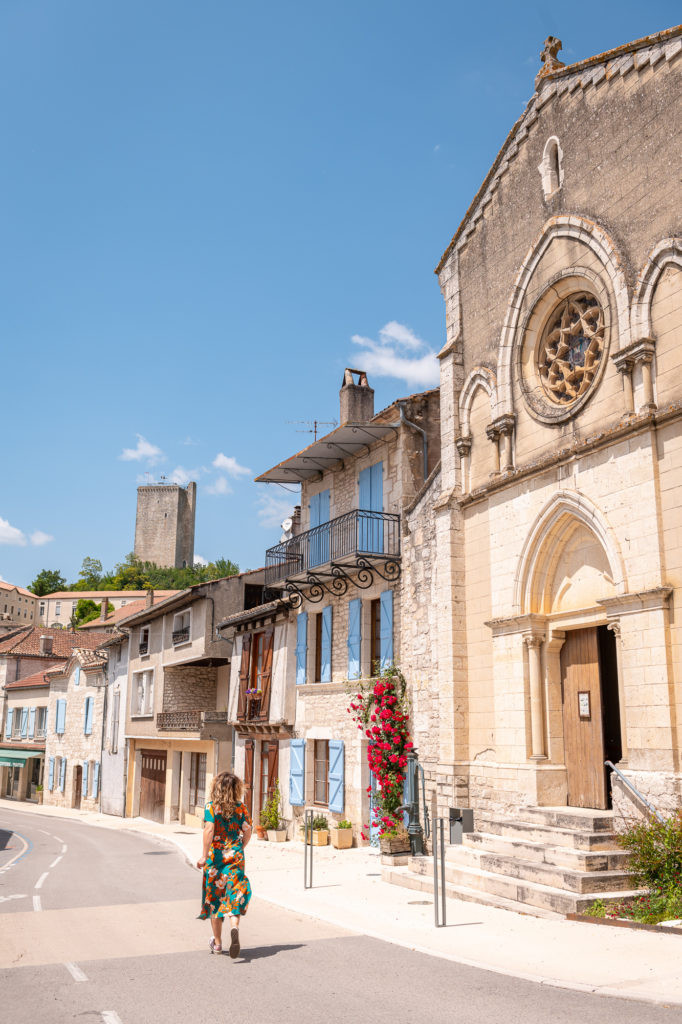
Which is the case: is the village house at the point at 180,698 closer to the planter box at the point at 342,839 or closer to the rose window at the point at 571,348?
the planter box at the point at 342,839

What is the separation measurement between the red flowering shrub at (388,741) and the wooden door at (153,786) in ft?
50.0

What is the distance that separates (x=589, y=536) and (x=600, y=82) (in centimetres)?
623

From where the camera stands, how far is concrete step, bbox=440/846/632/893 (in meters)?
9.23

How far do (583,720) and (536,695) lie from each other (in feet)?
2.38

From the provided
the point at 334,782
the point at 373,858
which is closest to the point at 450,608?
the point at 373,858

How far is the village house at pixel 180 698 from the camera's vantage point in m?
25.4

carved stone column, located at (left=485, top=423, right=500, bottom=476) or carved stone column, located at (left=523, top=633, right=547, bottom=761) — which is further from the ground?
carved stone column, located at (left=485, top=423, right=500, bottom=476)

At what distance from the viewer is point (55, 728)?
39875 mm

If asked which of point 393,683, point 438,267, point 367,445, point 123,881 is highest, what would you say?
point 438,267

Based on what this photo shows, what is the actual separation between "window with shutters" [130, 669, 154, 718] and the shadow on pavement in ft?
75.8

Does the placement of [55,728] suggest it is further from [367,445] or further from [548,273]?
[548,273]

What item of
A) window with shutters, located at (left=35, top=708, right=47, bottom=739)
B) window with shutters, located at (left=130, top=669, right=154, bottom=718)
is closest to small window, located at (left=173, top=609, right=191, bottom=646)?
window with shutters, located at (left=130, top=669, right=154, bottom=718)

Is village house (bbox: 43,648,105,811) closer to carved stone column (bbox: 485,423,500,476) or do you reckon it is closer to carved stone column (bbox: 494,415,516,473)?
carved stone column (bbox: 485,423,500,476)

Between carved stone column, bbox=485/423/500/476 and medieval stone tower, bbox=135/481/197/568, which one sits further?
medieval stone tower, bbox=135/481/197/568
